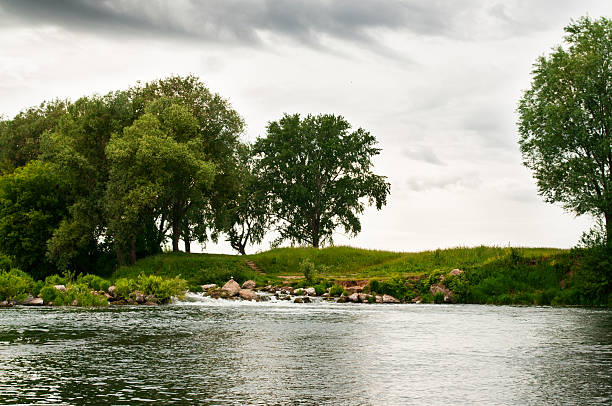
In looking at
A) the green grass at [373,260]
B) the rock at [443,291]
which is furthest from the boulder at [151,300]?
the rock at [443,291]

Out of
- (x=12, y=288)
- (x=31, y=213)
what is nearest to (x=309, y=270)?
(x=12, y=288)

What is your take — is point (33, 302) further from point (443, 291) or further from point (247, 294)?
point (443, 291)

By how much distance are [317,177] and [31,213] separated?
113ft

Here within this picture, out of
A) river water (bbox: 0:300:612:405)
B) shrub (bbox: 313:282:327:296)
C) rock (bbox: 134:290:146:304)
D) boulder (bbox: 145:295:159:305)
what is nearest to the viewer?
river water (bbox: 0:300:612:405)

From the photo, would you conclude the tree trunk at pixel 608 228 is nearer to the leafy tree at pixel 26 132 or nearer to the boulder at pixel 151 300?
the boulder at pixel 151 300

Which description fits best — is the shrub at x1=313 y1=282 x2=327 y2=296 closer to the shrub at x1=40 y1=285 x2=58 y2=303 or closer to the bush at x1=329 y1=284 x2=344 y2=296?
the bush at x1=329 y1=284 x2=344 y2=296

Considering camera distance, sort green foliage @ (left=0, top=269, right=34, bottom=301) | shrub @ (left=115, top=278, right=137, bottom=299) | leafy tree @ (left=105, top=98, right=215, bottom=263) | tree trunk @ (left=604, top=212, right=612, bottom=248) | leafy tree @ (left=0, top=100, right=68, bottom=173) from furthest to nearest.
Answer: leafy tree @ (left=0, top=100, right=68, bottom=173)
leafy tree @ (left=105, top=98, right=215, bottom=263)
shrub @ (left=115, top=278, right=137, bottom=299)
tree trunk @ (left=604, top=212, right=612, bottom=248)
green foliage @ (left=0, top=269, right=34, bottom=301)

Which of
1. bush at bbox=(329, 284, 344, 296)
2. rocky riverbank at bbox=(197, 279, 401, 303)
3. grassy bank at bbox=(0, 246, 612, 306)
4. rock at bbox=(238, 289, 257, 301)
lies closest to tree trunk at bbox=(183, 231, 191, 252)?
grassy bank at bbox=(0, 246, 612, 306)

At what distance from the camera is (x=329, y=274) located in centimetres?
5806

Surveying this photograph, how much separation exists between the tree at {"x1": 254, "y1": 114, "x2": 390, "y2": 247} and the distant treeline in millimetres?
148

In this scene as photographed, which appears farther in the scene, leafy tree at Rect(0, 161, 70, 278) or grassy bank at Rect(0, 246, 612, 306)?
leafy tree at Rect(0, 161, 70, 278)

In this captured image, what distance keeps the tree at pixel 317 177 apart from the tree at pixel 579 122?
3094 cm

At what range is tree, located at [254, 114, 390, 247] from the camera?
80.2 meters

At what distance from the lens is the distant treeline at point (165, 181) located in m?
60.8
